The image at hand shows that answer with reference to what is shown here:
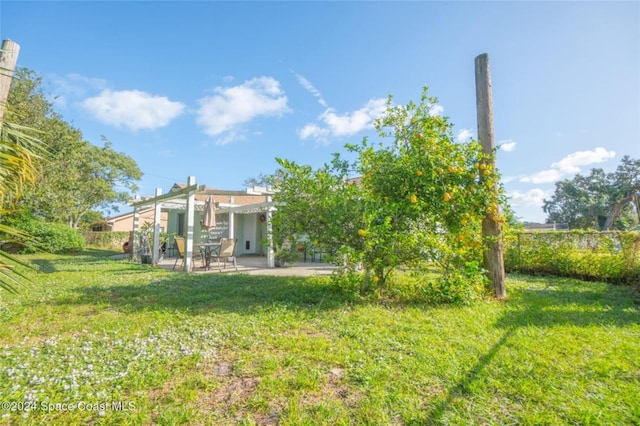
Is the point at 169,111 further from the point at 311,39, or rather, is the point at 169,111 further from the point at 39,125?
the point at 311,39

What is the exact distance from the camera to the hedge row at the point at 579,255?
→ 687 centimetres

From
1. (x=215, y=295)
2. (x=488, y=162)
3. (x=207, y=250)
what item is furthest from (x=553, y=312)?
(x=207, y=250)

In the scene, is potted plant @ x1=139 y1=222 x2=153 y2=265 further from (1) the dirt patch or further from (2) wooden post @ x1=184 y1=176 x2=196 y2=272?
(1) the dirt patch

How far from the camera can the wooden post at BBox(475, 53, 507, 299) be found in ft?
17.1

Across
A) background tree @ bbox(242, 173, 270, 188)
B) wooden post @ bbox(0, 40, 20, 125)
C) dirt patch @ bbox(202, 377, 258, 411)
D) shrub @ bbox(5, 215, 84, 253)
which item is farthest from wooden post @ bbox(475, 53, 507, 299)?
background tree @ bbox(242, 173, 270, 188)

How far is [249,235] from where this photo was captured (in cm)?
1686

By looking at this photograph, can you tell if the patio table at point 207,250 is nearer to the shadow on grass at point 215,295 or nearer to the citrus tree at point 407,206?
the shadow on grass at point 215,295

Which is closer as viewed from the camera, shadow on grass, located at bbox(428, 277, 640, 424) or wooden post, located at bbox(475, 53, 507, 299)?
shadow on grass, located at bbox(428, 277, 640, 424)

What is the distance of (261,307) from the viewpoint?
458 centimetres

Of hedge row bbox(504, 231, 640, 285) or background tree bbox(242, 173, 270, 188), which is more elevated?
background tree bbox(242, 173, 270, 188)

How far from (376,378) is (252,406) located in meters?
1.02

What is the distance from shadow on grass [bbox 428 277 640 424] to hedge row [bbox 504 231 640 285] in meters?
0.77

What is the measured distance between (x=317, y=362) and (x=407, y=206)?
124 inches

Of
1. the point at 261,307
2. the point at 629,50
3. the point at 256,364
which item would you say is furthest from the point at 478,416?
the point at 629,50
